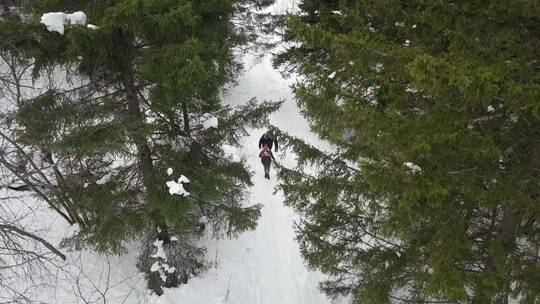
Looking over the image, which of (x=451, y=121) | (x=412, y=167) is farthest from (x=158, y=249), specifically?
(x=451, y=121)

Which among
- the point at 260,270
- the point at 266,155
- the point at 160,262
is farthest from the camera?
the point at 266,155

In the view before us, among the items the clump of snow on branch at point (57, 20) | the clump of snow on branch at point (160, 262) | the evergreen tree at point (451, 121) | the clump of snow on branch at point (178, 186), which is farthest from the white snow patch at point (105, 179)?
the evergreen tree at point (451, 121)

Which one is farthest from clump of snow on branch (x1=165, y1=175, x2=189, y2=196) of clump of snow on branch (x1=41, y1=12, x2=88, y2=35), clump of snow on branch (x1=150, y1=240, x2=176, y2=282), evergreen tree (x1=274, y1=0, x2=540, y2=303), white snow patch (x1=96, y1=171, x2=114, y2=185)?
clump of snow on branch (x1=41, y1=12, x2=88, y2=35)

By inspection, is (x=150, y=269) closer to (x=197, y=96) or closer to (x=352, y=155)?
(x=197, y=96)

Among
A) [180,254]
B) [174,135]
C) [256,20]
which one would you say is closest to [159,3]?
[174,135]

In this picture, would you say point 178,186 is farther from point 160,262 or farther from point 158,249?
point 160,262

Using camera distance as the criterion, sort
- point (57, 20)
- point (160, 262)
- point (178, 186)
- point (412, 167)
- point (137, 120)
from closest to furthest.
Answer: point (412, 167)
point (57, 20)
point (137, 120)
point (178, 186)
point (160, 262)

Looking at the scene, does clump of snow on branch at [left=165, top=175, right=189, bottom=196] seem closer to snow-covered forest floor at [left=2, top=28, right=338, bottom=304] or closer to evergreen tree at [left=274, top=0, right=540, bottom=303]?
snow-covered forest floor at [left=2, top=28, right=338, bottom=304]
